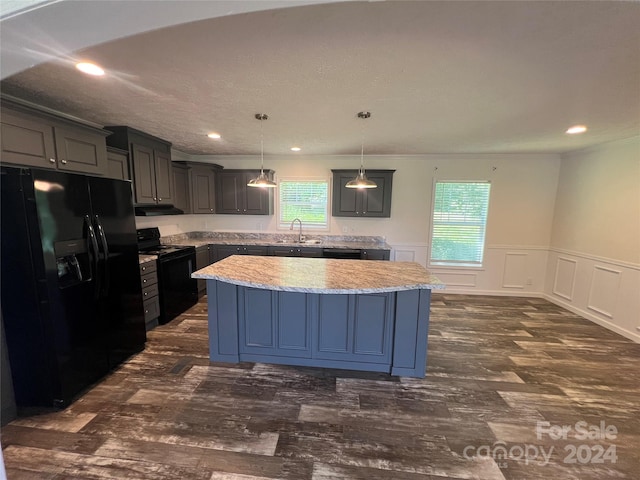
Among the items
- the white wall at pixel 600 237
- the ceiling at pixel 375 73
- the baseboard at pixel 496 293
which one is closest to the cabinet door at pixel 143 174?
the ceiling at pixel 375 73

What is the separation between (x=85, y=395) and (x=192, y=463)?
50.6 inches

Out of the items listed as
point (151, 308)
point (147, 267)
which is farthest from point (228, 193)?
point (151, 308)

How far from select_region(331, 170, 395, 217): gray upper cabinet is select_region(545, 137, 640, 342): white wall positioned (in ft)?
9.29

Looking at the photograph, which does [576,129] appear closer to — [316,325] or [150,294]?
[316,325]

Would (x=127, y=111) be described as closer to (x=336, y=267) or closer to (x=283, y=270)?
(x=283, y=270)

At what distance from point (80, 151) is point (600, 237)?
6.47 meters

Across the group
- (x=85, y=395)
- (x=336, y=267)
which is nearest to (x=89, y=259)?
(x=85, y=395)

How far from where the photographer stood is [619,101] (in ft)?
7.27

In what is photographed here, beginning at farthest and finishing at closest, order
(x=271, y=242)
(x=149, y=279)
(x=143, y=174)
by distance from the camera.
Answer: (x=271, y=242), (x=143, y=174), (x=149, y=279)

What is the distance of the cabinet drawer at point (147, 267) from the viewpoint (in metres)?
3.09

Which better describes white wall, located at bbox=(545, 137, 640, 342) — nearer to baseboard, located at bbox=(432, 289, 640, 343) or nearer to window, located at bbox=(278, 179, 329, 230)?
baseboard, located at bbox=(432, 289, 640, 343)

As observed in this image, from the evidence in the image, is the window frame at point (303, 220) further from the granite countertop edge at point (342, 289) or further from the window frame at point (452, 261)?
the granite countertop edge at point (342, 289)

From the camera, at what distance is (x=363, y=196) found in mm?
4707

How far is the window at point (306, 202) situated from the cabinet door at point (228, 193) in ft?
2.53
